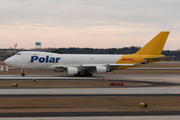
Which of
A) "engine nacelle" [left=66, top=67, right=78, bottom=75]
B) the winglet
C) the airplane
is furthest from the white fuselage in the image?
the winglet

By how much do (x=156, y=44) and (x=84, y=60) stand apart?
1717cm

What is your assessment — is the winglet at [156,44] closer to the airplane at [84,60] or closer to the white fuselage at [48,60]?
the airplane at [84,60]

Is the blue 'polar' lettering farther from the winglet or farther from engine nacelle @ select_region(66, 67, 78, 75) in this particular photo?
the winglet

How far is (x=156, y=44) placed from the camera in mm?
58094

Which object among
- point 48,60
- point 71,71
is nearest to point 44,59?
point 48,60

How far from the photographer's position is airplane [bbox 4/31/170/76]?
53.6 m

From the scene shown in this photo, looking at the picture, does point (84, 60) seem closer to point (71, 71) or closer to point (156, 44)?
point (71, 71)

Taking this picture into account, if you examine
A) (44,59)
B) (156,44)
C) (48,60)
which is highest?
(156,44)

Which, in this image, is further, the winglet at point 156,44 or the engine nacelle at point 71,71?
the winglet at point 156,44

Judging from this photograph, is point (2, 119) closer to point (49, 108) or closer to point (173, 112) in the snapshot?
point (49, 108)

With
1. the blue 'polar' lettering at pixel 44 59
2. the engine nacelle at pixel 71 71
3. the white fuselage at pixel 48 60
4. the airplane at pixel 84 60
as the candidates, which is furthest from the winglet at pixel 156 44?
the blue 'polar' lettering at pixel 44 59

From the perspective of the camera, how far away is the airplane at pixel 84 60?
53625 mm

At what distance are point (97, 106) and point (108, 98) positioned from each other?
4.25 metres

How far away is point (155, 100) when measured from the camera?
24.6 metres
